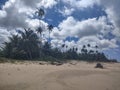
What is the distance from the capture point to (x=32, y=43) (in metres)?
53.1

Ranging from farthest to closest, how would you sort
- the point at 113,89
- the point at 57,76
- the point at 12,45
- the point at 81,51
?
the point at 81,51 < the point at 12,45 < the point at 57,76 < the point at 113,89

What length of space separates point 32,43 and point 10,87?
44708mm

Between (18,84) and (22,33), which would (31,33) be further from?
(18,84)

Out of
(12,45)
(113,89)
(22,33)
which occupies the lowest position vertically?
(113,89)

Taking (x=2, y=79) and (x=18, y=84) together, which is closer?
(x=18, y=84)

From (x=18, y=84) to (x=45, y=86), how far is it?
1363 mm

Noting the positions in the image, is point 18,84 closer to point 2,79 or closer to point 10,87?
point 10,87

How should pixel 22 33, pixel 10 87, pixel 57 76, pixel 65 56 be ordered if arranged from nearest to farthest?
pixel 10 87, pixel 57 76, pixel 22 33, pixel 65 56

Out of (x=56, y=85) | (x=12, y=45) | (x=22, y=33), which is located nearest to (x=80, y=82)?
(x=56, y=85)

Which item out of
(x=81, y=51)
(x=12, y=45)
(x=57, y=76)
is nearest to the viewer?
(x=57, y=76)

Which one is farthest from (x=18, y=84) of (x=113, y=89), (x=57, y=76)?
(x=113, y=89)

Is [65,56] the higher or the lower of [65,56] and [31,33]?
the lower

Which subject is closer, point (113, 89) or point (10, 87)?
point (10, 87)

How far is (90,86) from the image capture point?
376 inches
